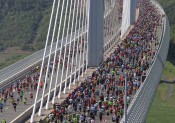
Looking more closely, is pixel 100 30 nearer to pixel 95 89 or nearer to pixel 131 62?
pixel 131 62

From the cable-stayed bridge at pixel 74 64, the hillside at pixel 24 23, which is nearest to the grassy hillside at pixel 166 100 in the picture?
the cable-stayed bridge at pixel 74 64

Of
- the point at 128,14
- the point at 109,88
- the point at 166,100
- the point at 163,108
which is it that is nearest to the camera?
the point at 109,88

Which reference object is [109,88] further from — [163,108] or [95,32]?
[163,108]

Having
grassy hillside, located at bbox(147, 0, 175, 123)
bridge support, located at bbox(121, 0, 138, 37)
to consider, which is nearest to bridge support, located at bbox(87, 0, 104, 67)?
grassy hillside, located at bbox(147, 0, 175, 123)

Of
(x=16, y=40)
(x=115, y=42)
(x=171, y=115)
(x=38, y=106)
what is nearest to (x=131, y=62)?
(x=171, y=115)

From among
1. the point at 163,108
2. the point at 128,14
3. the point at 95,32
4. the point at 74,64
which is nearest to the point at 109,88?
the point at 74,64

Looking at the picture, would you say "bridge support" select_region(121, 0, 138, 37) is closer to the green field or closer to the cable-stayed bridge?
the cable-stayed bridge

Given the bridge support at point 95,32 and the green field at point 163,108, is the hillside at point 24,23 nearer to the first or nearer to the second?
the green field at point 163,108
